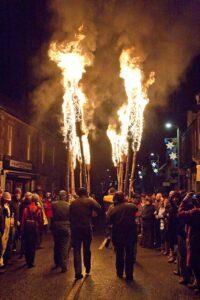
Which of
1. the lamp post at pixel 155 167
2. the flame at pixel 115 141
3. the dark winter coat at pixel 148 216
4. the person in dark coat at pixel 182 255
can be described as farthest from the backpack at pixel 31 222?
the lamp post at pixel 155 167

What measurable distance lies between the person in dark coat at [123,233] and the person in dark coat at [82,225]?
1.61ft

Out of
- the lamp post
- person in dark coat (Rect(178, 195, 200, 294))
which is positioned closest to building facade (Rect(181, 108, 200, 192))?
the lamp post

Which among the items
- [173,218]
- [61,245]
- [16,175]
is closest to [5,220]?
[61,245]

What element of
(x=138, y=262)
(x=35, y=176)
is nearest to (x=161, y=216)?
(x=138, y=262)

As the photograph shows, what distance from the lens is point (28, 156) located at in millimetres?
29219

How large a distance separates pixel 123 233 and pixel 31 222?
106 inches

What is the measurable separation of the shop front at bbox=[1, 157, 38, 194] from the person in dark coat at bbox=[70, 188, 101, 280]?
14.6 meters

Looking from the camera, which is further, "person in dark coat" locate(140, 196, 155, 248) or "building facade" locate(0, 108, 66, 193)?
"building facade" locate(0, 108, 66, 193)

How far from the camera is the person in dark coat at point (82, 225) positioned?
28.7ft

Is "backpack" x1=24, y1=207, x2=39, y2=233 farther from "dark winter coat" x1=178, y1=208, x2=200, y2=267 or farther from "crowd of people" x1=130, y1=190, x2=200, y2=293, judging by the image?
"dark winter coat" x1=178, y1=208, x2=200, y2=267

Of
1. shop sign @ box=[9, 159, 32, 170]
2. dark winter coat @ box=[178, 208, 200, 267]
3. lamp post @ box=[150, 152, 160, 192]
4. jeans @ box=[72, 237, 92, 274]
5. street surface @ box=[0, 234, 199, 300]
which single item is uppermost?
lamp post @ box=[150, 152, 160, 192]

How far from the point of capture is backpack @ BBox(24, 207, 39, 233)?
32.9 ft

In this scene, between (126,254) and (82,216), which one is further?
(82,216)

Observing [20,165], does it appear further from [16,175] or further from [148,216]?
[148,216]
